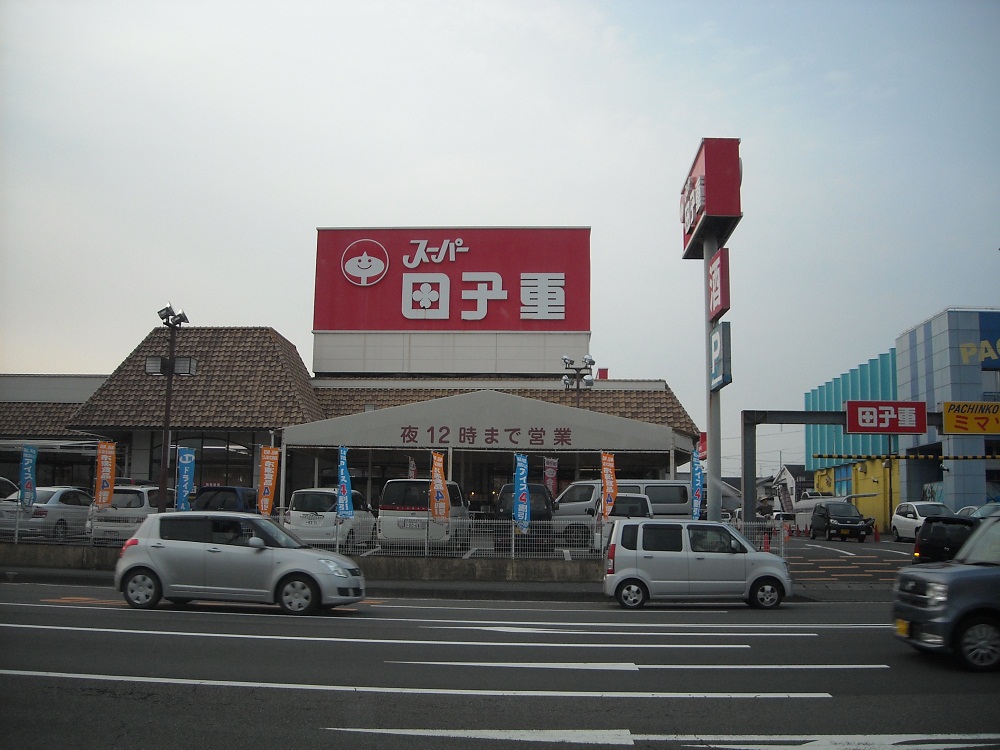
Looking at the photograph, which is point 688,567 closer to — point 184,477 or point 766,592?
point 766,592

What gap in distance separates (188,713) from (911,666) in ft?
24.1

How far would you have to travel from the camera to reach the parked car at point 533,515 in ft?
65.5

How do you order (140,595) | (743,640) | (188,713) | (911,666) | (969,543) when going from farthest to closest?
(140,595) < (743,640) < (969,543) < (911,666) < (188,713)

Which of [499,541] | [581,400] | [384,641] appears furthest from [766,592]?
[581,400]

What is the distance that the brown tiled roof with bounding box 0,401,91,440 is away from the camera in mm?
32719

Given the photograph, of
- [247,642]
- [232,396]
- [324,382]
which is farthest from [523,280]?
[247,642]

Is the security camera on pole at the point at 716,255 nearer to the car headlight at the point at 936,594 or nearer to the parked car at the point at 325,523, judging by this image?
the parked car at the point at 325,523

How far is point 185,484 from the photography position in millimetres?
22609

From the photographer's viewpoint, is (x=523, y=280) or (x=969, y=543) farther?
(x=523, y=280)

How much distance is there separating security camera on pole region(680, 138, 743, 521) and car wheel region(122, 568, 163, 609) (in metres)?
12.9

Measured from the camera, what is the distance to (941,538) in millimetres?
20594

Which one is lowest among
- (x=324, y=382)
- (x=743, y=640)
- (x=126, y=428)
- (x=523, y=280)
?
(x=743, y=640)

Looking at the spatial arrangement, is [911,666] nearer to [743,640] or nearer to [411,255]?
[743,640]

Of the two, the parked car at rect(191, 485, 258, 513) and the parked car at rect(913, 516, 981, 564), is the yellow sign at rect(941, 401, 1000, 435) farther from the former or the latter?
the parked car at rect(191, 485, 258, 513)
